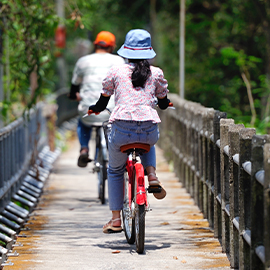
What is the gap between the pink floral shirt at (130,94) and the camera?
5992mm

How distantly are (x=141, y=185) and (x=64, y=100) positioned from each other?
18.4m

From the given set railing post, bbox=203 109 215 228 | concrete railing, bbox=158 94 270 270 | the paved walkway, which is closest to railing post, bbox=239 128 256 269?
concrete railing, bbox=158 94 270 270

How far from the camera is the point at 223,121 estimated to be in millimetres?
6438

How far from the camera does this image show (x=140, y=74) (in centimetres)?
602

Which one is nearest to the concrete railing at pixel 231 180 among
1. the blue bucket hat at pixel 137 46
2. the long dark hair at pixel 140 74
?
the long dark hair at pixel 140 74

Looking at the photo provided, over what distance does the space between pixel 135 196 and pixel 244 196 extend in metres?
1.32

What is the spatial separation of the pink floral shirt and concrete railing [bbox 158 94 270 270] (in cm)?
72

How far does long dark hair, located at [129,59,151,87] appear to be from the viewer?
6.02m

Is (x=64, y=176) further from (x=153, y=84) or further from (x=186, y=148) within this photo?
(x=153, y=84)

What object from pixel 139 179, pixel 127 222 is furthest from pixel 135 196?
pixel 127 222

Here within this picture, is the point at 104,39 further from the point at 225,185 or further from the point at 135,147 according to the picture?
the point at 225,185

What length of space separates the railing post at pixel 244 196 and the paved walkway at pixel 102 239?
69 centimetres

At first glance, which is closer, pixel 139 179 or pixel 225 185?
pixel 139 179

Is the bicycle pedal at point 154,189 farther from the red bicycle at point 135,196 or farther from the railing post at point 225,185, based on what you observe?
the railing post at point 225,185
